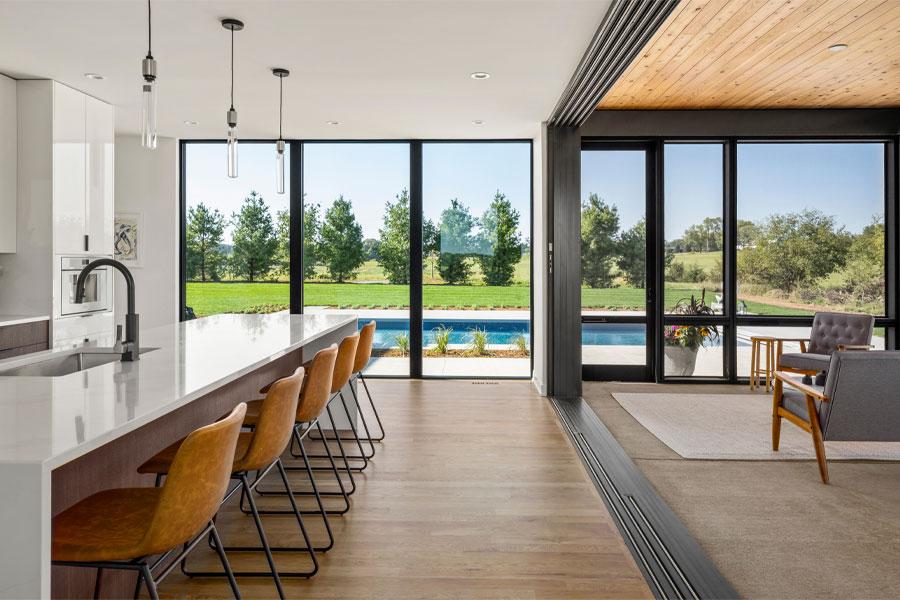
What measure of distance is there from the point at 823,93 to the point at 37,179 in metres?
A: 6.92

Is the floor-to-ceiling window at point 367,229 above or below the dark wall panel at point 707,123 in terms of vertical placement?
below

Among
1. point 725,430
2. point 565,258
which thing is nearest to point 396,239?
point 565,258

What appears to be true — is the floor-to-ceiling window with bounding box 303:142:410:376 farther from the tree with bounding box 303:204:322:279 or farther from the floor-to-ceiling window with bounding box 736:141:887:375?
the floor-to-ceiling window with bounding box 736:141:887:375

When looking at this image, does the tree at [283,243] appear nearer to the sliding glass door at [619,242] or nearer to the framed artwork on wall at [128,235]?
the framed artwork on wall at [128,235]

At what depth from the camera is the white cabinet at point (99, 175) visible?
5273 millimetres

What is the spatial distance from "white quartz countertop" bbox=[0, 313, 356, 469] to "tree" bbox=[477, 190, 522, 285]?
3.92 m

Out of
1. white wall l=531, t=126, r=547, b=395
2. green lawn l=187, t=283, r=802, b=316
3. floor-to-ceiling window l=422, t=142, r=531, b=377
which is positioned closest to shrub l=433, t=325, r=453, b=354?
floor-to-ceiling window l=422, t=142, r=531, b=377

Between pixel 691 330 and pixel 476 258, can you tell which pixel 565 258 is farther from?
pixel 691 330

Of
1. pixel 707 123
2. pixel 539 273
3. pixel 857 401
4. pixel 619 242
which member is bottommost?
pixel 857 401

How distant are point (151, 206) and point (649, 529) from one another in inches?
243

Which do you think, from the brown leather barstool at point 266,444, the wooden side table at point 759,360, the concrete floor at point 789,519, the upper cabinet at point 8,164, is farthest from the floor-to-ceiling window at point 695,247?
the upper cabinet at point 8,164

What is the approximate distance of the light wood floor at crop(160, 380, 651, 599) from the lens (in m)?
2.48

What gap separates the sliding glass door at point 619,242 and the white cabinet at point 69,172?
4.81 metres

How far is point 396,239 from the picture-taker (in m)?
7.07
